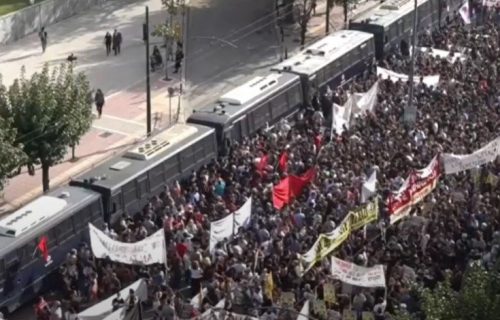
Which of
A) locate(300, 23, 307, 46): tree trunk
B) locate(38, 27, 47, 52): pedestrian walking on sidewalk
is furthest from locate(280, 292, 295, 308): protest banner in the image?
locate(38, 27, 47, 52): pedestrian walking on sidewalk

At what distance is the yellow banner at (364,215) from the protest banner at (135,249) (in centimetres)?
405

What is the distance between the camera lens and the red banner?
23.1m

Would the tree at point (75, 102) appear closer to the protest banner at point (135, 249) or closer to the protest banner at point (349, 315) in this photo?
the protest banner at point (135, 249)

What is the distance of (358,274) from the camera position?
2006cm

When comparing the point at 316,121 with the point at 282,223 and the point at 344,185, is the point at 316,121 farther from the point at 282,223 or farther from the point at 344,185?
the point at 282,223

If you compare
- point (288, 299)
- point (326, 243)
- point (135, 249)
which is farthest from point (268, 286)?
point (135, 249)

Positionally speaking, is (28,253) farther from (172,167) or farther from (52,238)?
(172,167)

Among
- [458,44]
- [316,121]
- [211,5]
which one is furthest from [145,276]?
[211,5]

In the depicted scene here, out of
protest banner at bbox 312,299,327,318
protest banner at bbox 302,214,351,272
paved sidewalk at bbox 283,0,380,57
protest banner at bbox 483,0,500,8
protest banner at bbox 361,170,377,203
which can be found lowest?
paved sidewalk at bbox 283,0,380,57

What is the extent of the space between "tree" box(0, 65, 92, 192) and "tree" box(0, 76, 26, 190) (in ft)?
2.51

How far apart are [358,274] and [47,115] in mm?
11133

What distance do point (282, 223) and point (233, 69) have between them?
17896 millimetres

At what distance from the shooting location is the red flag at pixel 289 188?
2467cm

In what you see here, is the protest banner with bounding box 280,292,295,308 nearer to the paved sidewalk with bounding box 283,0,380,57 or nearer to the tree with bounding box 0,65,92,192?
the tree with bounding box 0,65,92,192
